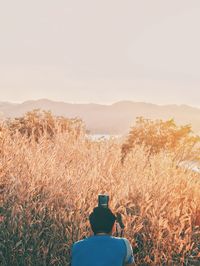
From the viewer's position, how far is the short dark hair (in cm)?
587

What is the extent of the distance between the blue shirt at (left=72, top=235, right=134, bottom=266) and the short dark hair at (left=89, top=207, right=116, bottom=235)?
0.08 m

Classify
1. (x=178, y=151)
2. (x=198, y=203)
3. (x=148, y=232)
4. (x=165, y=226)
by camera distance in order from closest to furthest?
(x=165, y=226), (x=148, y=232), (x=198, y=203), (x=178, y=151)

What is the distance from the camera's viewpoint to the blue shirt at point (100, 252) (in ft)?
18.7

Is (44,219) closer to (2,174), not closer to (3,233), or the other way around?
(3,233)

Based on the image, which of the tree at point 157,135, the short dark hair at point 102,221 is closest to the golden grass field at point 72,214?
the short dark hair at point 102,221

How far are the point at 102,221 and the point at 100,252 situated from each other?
325 mm

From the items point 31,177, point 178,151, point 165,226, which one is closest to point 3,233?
point 31,177

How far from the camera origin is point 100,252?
571 cm

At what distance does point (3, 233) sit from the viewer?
965 cm

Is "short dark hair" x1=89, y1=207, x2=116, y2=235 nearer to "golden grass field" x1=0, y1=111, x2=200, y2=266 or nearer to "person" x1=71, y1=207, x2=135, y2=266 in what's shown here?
"person" x1=71, y1=207, x2=135, y2=266

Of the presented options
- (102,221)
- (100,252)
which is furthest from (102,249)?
(102,221)

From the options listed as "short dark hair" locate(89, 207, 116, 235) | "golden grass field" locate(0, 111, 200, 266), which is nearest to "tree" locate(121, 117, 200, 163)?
"golden grass field" locate(0, 111, 200, 266)

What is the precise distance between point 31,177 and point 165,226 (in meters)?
3.14

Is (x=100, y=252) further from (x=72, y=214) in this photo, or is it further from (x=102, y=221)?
(x=72, y=214)
